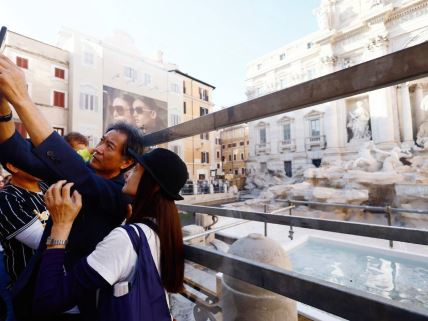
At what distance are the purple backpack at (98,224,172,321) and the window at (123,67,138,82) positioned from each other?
2730 cm

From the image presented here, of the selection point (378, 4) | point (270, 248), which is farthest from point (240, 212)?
point (378, 4)

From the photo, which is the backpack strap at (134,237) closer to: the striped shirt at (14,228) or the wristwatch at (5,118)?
the wristwatch at (5,118)

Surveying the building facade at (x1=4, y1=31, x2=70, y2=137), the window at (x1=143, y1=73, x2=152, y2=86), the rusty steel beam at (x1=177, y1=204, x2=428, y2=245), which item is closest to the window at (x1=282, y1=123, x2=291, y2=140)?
the window at (x1=143, y1=73, x2=152, y2=86)

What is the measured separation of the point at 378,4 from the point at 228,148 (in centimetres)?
2825

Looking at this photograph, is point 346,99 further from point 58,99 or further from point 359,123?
point 58,99

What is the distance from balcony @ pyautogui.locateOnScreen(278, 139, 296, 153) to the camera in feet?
105

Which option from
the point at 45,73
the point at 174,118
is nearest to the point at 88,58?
the point at 45,73

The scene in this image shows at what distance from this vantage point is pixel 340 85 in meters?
0.82

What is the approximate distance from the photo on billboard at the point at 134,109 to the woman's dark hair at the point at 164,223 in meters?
22.1

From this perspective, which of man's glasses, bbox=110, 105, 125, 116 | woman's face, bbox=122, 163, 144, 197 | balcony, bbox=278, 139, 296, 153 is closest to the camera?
woman's face, bbox=122, 163, 144, 197

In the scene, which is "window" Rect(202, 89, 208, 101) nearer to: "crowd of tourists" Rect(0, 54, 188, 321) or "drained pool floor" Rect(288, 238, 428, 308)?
"drained pool floor" Rect(288, 238, 428, 308)

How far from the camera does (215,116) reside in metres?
1.27

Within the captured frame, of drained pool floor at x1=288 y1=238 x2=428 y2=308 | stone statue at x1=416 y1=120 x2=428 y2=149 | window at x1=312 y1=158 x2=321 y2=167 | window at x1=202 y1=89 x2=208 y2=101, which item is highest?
window at x1=202 y1=89 x2=208 y2=101

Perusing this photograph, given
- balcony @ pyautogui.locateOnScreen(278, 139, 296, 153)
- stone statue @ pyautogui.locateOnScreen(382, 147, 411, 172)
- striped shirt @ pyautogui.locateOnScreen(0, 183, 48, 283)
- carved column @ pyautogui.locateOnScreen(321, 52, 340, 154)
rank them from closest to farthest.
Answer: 1. striped shirt @ pyautogui.locateOnScreen(0, 183, 48, 283)
2. stone statue @ pyautogui.locateOnScreen(382, 147, 411, 172)
3. carved column @ pyautogui.locateOnScreen(321, 52, 340, 154)
4. balcony @ pyautogui.locateOnScreen(278, 139, 296, 153)
